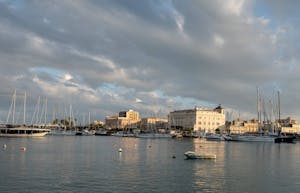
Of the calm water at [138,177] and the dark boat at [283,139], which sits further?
the dark boat at [283,139]

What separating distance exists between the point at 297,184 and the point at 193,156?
23.6 metres

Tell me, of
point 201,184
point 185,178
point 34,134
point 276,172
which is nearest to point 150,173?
point 185,178

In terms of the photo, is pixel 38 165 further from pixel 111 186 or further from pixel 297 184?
pixel 297 184

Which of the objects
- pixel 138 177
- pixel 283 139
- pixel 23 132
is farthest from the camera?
pixel 283 139

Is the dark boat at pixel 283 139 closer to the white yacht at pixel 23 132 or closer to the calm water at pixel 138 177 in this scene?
the white yacht at pixel 23 132

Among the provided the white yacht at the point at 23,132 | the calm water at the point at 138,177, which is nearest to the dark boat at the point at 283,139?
the white yacht at the point at 23,132

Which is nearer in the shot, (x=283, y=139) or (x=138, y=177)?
(x=138, y=177)

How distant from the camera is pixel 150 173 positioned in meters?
47.2

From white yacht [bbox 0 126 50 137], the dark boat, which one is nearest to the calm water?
white yacht [bbox 0 126 50 137]

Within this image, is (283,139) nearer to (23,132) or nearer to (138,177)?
(23,132)

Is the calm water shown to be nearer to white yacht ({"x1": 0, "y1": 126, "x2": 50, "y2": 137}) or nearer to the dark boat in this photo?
white yacht ({"x1": 0, "y1": 126, "x2": 50, "y2": 137})

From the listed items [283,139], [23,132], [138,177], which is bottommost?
[138,177]

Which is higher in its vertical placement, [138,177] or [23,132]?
[23,132]

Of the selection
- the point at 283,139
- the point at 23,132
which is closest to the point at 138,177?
the point at 23,132
